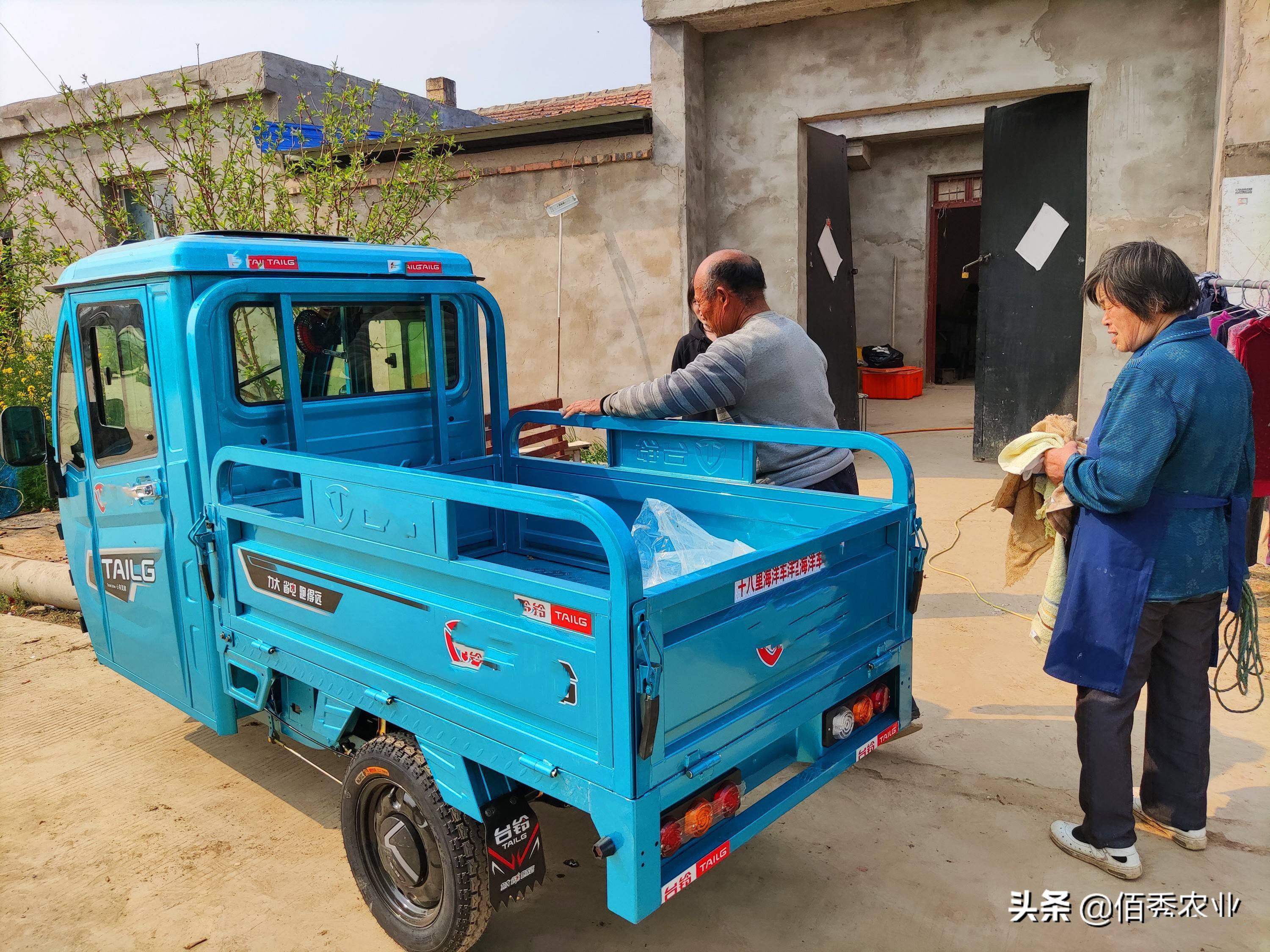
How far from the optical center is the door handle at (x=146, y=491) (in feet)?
10.8

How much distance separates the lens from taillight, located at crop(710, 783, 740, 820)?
2.26m

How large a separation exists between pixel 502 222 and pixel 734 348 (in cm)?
558

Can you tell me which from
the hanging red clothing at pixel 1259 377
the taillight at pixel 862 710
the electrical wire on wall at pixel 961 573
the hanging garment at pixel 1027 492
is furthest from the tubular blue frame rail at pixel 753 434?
the electrical wire on wall at pixel 961 573

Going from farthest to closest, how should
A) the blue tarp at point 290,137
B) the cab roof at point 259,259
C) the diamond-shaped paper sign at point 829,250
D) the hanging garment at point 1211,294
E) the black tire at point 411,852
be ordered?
1. the diamond-shaped paper sign at point 829,250
2. the blue tarp at point 290,137
3. the hanging garment at point 1211,294
4. the cab roof at point 259,259
5. the black tire at point 411,852

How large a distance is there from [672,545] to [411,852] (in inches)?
46.2

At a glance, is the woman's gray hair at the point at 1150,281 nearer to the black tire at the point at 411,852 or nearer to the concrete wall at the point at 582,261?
the black tire at the point at 411,852

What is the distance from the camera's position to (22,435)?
3.68 metres

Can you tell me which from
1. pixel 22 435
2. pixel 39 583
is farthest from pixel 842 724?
pixel 39 583

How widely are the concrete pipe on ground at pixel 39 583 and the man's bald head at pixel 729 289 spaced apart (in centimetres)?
444

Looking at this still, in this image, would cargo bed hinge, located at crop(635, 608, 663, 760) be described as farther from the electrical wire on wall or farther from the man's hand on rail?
the electrical wire on wall

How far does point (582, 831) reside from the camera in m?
3.27

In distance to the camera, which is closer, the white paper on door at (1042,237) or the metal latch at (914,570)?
the metal latch at (914,570)

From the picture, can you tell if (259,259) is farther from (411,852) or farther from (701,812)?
(701,812)

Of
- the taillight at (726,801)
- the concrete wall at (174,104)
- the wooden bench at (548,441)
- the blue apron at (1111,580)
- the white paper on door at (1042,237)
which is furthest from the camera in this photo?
the concrete wall at (174,104)
